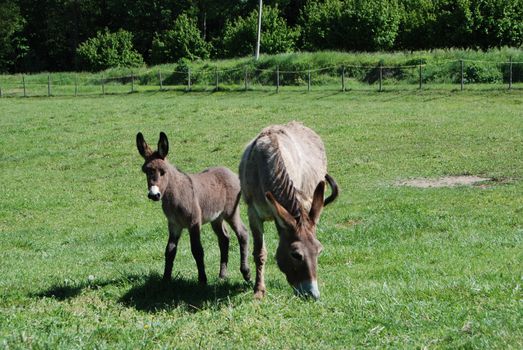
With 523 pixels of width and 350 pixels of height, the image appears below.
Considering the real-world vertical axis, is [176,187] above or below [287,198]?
below

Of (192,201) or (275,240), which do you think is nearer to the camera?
(192,201)

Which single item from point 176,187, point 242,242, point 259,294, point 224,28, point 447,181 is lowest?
point 447,181

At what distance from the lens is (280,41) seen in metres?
63.6

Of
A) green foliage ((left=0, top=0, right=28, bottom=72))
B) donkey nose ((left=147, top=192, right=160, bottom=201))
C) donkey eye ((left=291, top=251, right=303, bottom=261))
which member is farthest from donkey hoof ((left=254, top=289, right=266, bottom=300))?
green foliage ((left=0, top=0, right=28, bottom=72))

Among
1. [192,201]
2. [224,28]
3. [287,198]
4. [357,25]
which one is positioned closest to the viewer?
[287,198]

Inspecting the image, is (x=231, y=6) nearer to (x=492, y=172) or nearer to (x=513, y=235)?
(x=492, y=172)

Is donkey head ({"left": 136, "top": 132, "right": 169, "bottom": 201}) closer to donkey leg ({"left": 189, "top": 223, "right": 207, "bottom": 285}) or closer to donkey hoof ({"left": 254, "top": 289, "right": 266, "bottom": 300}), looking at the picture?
donkey leg ({"left": 189, "top": 223, "right": 207, "bottom": 285})

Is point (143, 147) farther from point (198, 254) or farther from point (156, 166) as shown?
point (198, 254)

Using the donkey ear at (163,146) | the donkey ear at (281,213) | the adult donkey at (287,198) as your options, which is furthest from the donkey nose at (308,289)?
the donkey ear at (163,146)

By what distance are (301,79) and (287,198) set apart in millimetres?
38361

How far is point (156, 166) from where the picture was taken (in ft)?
25.6

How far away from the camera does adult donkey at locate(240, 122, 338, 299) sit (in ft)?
20.2

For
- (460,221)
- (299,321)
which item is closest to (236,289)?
(299,321)

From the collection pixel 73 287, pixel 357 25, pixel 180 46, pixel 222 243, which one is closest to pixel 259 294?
pixel 222 243
